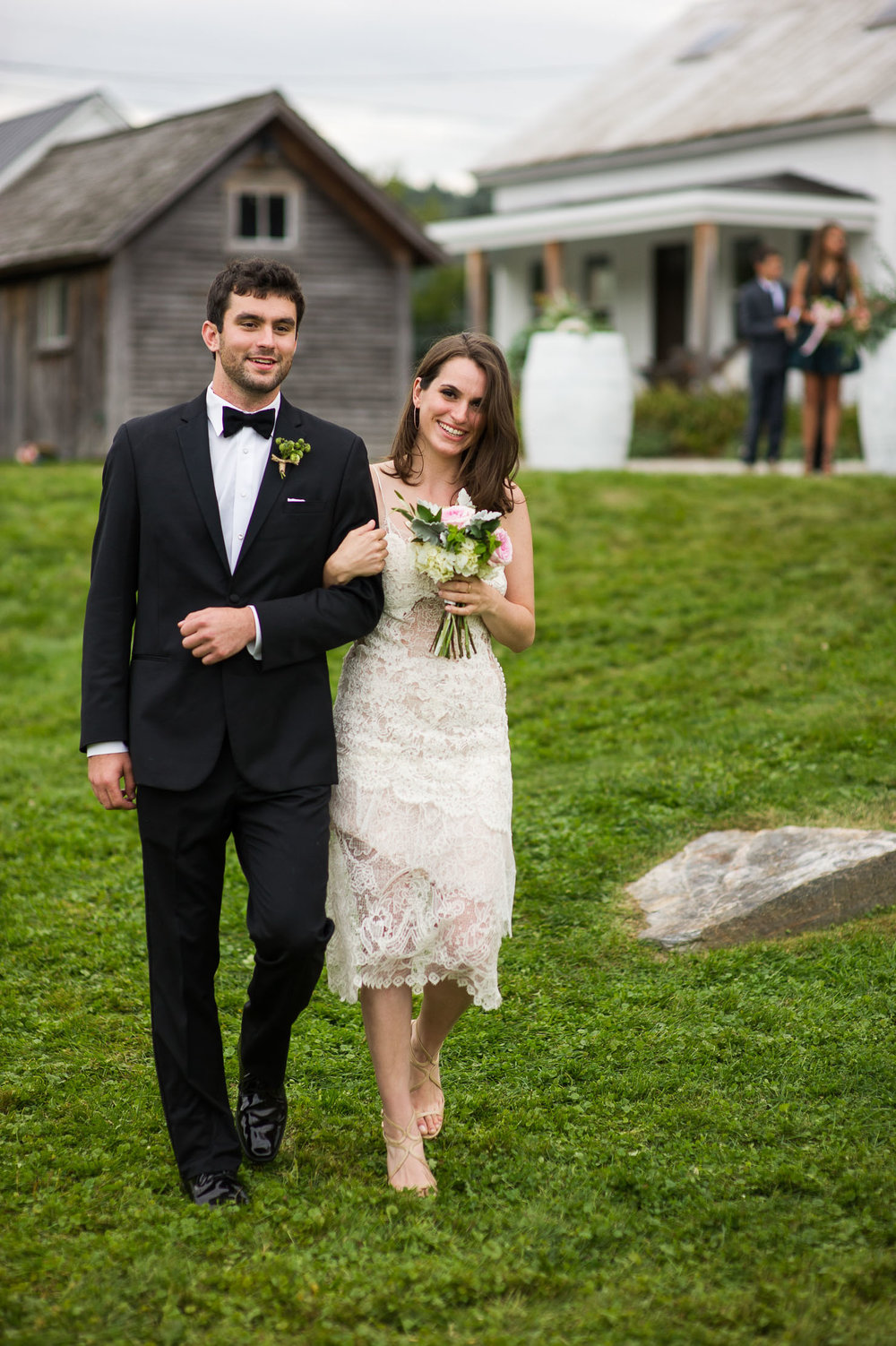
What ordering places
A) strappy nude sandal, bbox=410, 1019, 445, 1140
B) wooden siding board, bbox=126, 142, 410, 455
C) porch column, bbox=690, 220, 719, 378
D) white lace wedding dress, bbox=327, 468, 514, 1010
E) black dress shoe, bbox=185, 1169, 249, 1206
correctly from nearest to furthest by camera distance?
black dress shoe, bbox=185, 1169, 249, 1206, white lace wedding dress, bbox=327, 468, 514, 1010, strappy nude sandal, bbox=410, 1019, 445, 1140, wooden siding board, bbox=126, 142, 410, 455, porch column, bbox=690, 220, 719, 378

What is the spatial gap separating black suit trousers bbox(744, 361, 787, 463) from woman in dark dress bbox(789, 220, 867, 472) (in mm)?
294

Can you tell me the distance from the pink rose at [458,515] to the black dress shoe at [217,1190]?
5.71 ft

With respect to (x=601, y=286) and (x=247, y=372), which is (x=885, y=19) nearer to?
(x=601, y=286)

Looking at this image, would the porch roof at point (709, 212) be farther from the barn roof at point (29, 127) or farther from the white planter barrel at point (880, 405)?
the white planter barrel at point (880, 405)

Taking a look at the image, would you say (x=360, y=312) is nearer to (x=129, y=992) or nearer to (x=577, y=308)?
(x=577, y=308)

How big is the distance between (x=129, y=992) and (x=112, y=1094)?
0.89 m

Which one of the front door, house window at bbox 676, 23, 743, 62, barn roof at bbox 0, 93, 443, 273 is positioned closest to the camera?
barn roof at bbox 0, 93, 443, 273

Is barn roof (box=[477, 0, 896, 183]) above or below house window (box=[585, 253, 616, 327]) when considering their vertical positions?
above

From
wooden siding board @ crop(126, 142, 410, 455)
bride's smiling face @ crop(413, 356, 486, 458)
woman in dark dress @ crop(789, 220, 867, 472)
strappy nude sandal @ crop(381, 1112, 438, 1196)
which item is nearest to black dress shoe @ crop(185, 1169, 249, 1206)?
strappy nude sandal @ crop(381, 1112, 438, 1196)

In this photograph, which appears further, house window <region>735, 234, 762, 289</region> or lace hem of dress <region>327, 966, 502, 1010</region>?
house window <region>735, 234, 762, 289</region>

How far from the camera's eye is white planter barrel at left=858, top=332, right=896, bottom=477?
1328 centimetres

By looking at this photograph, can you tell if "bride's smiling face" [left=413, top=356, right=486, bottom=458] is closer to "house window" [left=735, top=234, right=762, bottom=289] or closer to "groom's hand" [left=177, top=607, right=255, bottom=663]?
"groom's hand" [left=177, top=607, right=255, bottom=663]

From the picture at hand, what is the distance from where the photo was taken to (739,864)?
6.00 meters

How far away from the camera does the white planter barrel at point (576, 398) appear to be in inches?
554
